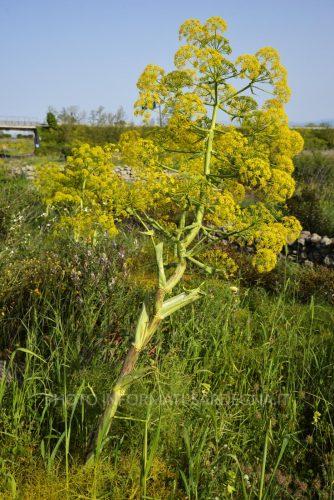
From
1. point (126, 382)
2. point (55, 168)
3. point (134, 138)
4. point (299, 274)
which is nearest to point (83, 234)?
point (55, 168)

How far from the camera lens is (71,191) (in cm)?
699

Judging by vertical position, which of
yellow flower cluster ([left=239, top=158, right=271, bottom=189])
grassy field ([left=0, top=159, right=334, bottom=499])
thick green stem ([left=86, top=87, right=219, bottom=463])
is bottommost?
grassy field ([left=0, top=159, right=334, bottom=499])

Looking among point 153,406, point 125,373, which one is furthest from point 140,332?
point 153,406

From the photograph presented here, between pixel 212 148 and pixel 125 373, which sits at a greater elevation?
pixel 212 148

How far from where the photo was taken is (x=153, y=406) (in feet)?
9.49

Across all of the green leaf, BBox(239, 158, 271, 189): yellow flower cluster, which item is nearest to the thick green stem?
the green leaf

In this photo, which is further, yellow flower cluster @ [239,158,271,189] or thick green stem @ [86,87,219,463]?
yellow flower cluster @ [239,158,271,189]

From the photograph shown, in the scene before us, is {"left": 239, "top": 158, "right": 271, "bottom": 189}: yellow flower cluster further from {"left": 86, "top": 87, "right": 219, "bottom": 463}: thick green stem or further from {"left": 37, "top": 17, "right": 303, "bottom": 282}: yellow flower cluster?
{"left": 86, "top": 87, "right": 219, "bottom": 463}: thick green stem

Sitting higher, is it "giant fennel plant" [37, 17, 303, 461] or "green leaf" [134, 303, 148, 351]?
"giant fennel plant" [37, 17, 303, 461]

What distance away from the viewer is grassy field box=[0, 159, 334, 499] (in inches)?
99.3

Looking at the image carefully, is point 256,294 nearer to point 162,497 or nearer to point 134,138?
point 134,138

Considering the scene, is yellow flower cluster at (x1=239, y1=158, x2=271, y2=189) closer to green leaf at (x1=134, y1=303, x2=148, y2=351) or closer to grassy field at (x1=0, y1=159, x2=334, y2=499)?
grassy field at (x1=0, y1=159, x2=334, y2=499)

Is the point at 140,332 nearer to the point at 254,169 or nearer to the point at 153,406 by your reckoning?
the point at 153,406

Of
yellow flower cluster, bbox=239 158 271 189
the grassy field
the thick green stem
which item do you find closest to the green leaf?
the thick green stem
